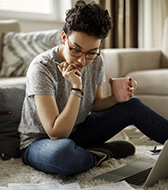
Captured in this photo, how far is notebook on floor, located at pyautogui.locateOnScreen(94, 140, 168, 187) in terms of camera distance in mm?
902

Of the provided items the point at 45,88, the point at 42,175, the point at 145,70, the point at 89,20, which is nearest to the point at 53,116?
the point at 45,88

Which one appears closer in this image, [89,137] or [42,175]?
[42,175]

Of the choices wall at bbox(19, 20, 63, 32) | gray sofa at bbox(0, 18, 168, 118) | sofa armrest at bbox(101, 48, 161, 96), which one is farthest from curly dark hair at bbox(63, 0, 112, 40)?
wall at bbox(19, 20, 63, 32)

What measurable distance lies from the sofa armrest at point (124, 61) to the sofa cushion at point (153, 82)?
0.56ft

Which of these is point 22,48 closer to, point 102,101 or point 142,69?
point 102,101

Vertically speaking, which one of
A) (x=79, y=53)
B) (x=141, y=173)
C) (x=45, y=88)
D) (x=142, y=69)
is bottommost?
(x=141, y=173)

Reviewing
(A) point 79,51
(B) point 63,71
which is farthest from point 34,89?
(A) point 79,51

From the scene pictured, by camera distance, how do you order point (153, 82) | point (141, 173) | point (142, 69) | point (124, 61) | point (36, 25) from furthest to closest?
point (36, 25)
point (142, 69)
point (124, 61)
point (153, 82)
point (141, 173)

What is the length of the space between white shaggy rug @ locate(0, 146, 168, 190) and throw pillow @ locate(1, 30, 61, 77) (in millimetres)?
806

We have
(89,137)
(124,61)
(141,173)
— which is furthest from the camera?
(124,61)

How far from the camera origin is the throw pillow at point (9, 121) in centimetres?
132

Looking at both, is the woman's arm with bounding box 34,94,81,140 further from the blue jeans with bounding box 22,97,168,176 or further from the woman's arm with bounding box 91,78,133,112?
the woman's arm with bounding box 91,78,133,112

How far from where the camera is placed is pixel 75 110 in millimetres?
1055

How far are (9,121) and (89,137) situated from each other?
0.46 m
